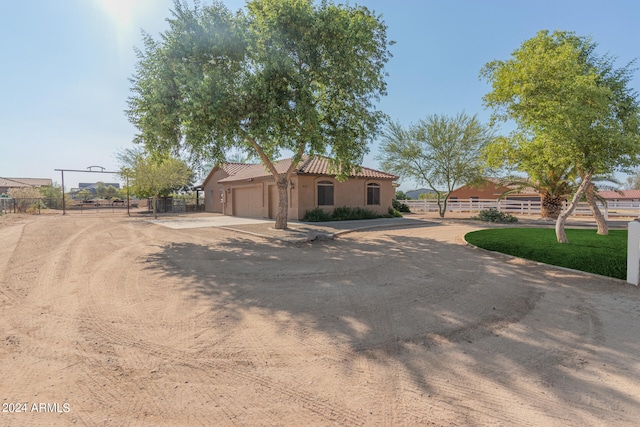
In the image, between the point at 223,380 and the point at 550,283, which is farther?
the point at 550,283

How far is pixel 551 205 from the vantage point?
858 inches

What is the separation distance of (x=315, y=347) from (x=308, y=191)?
52.3ft

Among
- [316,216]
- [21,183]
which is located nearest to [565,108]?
[316,216]

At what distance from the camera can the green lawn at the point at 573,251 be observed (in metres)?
6.95

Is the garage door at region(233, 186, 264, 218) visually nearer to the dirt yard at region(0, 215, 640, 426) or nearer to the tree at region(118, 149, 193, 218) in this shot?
the tree at region(118, 149, 193, 218)

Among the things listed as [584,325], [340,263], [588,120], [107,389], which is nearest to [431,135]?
[588,120]

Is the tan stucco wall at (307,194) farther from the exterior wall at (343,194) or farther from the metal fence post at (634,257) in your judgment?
the metal fence post at (634,257)

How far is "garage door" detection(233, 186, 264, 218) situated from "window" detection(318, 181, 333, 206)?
15.3ft

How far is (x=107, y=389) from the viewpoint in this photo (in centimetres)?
280

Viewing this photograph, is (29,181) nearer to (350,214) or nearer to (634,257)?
(350,214)

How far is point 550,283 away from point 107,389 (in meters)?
7.45

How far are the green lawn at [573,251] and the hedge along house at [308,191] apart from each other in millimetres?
9507

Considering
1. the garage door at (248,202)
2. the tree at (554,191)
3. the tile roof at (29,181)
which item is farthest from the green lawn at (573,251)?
the tile roof at (29,181)

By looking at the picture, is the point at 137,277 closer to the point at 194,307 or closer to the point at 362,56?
the point at 194,307
